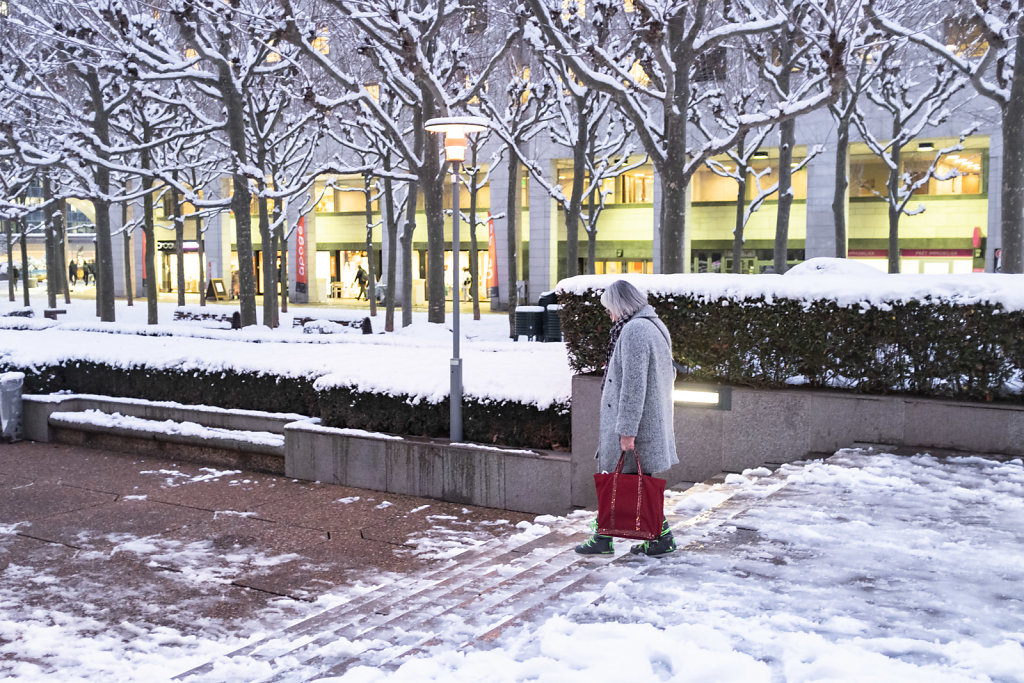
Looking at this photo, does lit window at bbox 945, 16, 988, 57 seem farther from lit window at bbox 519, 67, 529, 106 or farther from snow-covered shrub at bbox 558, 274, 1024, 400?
snow-covered shrub at bbox 558, 274, 1024, 400

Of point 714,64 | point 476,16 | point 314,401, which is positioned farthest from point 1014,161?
point 714,64

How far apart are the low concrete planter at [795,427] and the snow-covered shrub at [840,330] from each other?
195 millimetres

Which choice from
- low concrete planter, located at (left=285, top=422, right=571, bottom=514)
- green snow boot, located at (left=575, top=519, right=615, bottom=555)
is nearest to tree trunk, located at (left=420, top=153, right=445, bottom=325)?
low concrete planter, located at (left=285, top=422, right=571, bottom=514)

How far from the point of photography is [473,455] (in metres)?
9.01

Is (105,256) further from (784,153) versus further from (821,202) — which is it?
(821,202)

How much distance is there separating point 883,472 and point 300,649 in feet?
15.0

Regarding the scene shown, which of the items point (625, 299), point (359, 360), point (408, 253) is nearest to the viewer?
point (625, 299)

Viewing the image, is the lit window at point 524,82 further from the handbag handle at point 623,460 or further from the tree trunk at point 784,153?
the handbag handle at point 623,460

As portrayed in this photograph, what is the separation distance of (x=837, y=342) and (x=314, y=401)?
18.3 ft

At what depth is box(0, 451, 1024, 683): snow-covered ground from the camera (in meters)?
3.90

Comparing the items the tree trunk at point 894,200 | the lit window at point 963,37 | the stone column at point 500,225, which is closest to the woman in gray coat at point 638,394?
the lit window at point 963,37

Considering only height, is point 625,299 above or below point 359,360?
above

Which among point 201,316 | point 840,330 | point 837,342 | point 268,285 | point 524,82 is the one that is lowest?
point 201,316

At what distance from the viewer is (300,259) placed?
46031 mm
